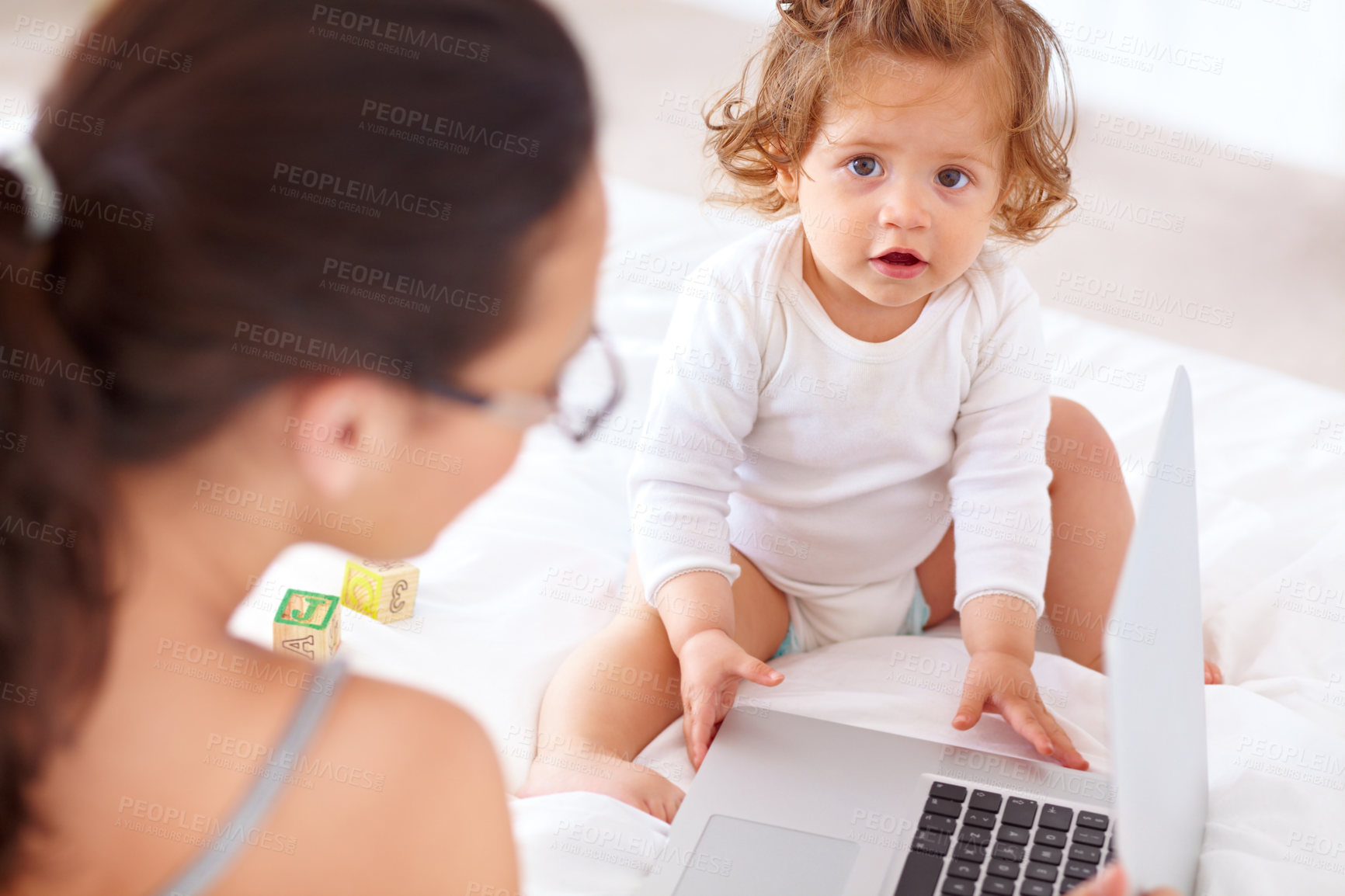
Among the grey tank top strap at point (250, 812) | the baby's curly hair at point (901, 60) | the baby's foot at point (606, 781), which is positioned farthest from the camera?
the baby's curly hair at point (901, 60)

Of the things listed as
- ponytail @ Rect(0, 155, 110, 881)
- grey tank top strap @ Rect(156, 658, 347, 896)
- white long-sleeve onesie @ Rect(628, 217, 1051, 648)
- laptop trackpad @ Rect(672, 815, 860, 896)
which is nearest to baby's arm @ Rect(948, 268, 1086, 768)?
white long-sleeve onesie @ Rect(628, 217, 1051, 648)

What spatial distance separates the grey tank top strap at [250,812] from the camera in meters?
0.58

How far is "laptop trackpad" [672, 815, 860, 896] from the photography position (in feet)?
2.44

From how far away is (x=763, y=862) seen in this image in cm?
77

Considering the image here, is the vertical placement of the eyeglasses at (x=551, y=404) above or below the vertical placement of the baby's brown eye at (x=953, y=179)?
below

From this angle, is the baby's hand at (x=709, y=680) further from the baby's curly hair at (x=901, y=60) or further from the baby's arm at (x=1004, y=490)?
the baby's curly hair at (x=901, y=60)

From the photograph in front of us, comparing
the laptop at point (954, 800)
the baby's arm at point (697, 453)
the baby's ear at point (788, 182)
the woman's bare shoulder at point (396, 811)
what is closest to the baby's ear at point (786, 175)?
the baby's ear at point (788, 182)

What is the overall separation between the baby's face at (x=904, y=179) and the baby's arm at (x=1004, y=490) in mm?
123

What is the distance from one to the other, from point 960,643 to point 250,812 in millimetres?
671

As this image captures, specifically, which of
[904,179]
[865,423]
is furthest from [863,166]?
[865,423]

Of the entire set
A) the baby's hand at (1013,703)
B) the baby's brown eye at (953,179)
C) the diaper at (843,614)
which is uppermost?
the baby's brown eye at (953,179)

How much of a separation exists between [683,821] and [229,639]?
0.33 meters

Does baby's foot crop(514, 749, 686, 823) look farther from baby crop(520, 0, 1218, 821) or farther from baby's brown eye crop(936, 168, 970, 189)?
baby's brown eye crop(936, 168, 970, 189)

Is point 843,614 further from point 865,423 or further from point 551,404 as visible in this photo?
point 551,404
